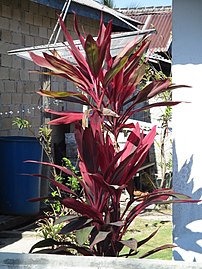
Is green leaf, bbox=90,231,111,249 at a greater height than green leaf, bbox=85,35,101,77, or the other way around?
green leaf, bbox=85,35,101,77

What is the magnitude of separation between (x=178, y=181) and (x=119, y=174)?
0.74 meters

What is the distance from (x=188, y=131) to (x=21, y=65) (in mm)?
6081

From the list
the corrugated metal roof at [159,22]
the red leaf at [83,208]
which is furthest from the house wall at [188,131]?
the corrugated metal roof at [159,22]

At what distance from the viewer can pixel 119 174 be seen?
15.4ft

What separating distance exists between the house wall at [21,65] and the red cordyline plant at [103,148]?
542 cm

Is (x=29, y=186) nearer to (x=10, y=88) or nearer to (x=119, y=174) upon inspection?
(x=10, y=88)

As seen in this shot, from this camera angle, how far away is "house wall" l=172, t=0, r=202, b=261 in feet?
17.1

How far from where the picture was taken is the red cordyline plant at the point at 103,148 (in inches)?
184

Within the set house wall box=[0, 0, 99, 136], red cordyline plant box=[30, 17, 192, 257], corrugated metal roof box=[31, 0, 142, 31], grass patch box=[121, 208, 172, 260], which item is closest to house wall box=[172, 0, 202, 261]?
red cordyline plant box=[30, 17, 192, 257]

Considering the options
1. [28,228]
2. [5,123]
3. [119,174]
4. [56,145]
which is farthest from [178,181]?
[56,145]

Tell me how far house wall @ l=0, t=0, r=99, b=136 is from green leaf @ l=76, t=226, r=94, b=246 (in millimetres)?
5883

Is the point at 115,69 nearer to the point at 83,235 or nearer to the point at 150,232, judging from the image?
the point at 83,235

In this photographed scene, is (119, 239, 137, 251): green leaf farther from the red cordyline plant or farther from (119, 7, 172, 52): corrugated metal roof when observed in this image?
(119, 7, 172, 52): corrugated metal roof

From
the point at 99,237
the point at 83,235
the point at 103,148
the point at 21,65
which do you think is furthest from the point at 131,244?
the point at 21,65
